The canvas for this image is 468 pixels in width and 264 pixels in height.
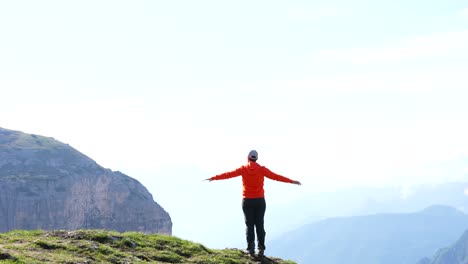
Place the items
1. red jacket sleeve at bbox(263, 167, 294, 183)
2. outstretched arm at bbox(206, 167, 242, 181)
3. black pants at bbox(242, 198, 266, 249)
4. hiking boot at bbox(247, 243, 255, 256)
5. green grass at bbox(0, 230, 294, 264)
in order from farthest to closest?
hiking boot at bbox(247, 243, 255, 256), black pants at bbox(242, 198, 266, 249), red jacket sleeve at bbox(263, 167, 294, 183), outstretched arm at bbox(206, 167, 242, 181), green grass at bbox(0, 230, 294, 264)

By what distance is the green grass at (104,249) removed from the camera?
62.6ft

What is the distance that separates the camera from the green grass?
19078 millimetres

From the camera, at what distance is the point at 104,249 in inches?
833

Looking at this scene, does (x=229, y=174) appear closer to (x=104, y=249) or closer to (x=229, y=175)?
(x=229, y=175)

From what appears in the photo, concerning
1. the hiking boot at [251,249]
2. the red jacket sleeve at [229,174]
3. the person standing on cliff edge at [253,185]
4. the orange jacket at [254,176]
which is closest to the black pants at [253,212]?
the person standing on cliff edge at [253,185]

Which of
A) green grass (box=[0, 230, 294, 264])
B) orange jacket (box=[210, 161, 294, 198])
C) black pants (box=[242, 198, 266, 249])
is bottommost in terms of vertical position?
green grass (box=[0, 230, 294, 264])

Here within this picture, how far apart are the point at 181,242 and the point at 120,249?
148 inches

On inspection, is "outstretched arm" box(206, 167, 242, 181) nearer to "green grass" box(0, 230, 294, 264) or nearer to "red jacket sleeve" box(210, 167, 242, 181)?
"red jacket sleeve" box(210, 167, 242, 181)

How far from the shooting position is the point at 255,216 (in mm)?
24125

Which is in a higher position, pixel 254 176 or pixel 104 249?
pixel 254 176

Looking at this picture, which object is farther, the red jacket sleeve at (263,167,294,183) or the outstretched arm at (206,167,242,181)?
the red jacket sleeve at (263,167,294,183)

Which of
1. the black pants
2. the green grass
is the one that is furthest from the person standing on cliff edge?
the green grass

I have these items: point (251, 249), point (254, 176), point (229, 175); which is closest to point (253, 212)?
point (254, 176)

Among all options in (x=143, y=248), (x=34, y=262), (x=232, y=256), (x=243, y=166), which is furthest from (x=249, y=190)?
(x=34, y=262)
